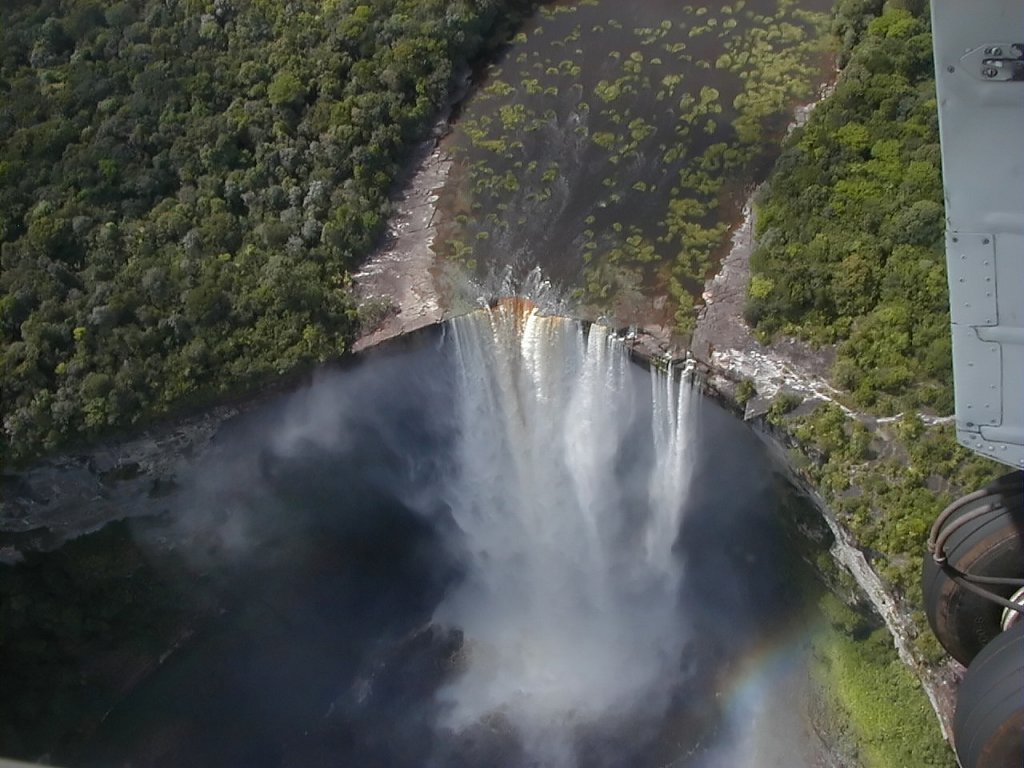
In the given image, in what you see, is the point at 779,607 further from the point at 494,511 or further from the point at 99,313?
the point at 99,313

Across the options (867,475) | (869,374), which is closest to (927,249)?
(869,374)

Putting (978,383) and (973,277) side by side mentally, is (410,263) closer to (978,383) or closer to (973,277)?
(973,277)

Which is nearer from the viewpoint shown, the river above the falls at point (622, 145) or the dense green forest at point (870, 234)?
the dense green forest at point (870, 234)

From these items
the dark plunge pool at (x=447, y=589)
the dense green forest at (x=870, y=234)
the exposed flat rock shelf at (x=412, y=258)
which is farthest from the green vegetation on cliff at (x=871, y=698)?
the exposed flat rock shelf at (x=412, y=258)

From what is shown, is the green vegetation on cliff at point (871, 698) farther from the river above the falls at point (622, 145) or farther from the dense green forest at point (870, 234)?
the river above the falls at point (622, 145)

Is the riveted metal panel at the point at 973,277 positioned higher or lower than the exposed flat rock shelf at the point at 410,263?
higher

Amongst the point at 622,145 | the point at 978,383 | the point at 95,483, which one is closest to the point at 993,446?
the point at 978,383
